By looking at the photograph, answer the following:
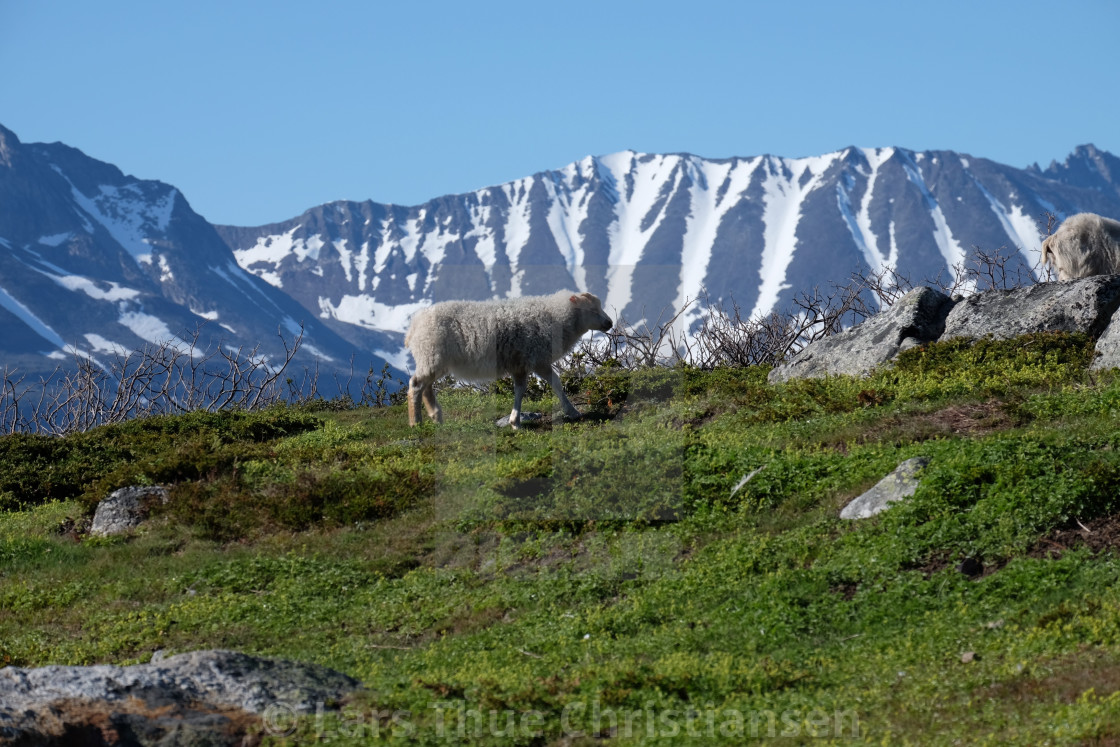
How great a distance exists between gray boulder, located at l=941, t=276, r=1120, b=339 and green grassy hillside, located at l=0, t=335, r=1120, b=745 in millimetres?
1222

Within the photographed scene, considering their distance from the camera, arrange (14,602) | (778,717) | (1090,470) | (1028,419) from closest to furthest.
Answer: (778,717), (1090,470), (14,602), (1028,419)

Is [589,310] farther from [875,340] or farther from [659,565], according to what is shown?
[659,565]

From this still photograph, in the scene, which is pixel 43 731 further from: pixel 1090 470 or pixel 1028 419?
pixel 1028 419

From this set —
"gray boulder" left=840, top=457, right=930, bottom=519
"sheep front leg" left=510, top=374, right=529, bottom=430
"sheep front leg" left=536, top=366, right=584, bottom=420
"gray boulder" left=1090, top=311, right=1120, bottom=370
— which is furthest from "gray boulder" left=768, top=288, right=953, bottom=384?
"gray boulder" left=840, top=457, right=930, bottom=519

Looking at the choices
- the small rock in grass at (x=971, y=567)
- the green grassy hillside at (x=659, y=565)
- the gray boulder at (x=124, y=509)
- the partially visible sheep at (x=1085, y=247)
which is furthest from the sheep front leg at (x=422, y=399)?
the partially visible sheep at (x=1085, y=247)

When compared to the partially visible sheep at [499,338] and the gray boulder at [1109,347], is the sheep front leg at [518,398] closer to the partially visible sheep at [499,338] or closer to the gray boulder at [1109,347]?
the partially visible sheep at [499,338]

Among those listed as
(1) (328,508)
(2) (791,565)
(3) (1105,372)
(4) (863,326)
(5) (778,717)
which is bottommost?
(5) (778,717)

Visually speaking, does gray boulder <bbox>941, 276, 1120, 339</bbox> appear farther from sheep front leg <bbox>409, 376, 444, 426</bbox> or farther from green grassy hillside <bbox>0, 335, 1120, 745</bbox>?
sheep front leg <bbox>409, 376, 444, 426</bbox>

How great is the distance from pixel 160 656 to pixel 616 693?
15.4ft

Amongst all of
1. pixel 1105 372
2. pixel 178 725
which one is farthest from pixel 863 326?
pixel 178 725

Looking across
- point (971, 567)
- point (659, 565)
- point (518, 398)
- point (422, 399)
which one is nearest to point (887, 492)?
point (971, 567)

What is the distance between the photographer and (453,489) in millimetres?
15453

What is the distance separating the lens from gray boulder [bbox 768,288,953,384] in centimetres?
2106

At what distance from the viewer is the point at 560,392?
18797mm
